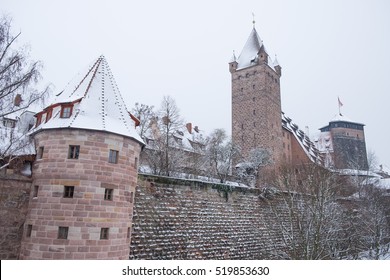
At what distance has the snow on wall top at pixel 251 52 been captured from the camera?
3984 centimetres

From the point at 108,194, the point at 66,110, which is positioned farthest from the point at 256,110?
Result: the point at 108,194

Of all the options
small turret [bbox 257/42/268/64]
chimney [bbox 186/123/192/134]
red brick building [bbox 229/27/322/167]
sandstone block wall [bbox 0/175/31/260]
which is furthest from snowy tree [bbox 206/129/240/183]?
sandstone block wall [bbox 0/175/31/260]

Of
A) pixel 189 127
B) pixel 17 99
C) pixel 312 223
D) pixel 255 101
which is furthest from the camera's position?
pixel 189 127

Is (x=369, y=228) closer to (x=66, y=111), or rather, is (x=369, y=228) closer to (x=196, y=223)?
(x=196, y=223)

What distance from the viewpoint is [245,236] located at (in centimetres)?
1652

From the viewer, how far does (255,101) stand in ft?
127

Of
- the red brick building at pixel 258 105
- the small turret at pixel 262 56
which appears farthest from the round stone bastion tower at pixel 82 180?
the small turret at pixel 262 56

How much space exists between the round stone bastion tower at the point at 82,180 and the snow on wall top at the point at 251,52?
3184 cm

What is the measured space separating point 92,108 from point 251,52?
3397 cm

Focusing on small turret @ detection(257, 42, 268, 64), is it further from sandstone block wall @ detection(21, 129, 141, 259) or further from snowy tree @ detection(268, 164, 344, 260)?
sandstone block wall @ detection(21, 129, 141, 259)

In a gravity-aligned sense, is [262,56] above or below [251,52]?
below

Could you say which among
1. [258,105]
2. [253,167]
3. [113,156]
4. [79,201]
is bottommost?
[79,201]

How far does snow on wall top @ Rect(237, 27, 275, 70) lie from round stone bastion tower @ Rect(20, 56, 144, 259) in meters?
31.8
